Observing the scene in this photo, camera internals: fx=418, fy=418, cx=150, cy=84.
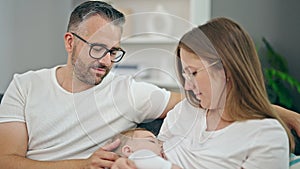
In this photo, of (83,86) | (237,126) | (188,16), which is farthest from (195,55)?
(188,16)

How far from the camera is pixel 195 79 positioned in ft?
3.03

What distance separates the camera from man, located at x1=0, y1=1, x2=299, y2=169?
1.02 metres

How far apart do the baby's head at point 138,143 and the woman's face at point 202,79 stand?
14cm

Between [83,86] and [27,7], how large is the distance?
16.7 inches

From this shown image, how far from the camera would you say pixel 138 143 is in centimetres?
95

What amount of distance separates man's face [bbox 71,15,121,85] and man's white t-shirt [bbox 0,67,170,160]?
0.03 metres

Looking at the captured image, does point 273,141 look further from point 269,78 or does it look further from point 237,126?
point 269,78

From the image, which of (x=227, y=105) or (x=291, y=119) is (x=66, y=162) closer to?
(x=227, y=105)

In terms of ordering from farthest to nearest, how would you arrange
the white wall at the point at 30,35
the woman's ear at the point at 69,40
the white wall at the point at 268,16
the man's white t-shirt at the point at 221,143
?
the white wall at the point at 268,16, the white wall at the point at 30,35, the woman's ear at the point at 69,40, the man's white t-shirt at the point at 221,143

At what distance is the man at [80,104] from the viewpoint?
3.34 feet

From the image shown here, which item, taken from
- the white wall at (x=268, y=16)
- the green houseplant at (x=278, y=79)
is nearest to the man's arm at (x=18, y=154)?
the white wall at (x=268, y=16)

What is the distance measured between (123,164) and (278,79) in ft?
3.56

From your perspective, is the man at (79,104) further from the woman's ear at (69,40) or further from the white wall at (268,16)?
the white wall at (268,16)

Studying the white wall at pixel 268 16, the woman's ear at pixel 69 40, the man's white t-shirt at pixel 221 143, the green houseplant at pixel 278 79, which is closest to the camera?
the man's white t-shirt at pixel 221 143
